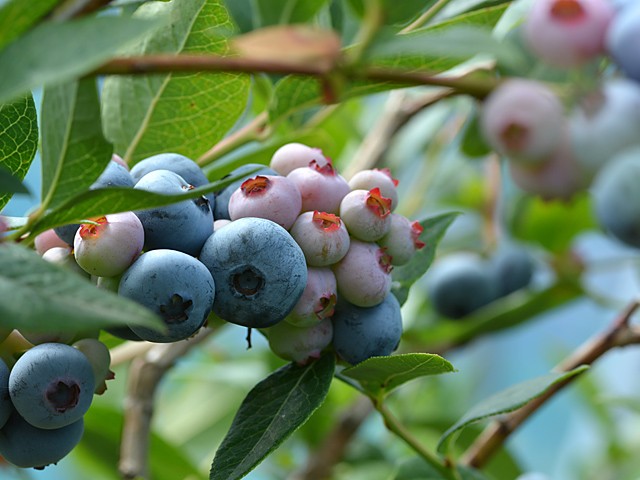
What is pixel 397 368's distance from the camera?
451mm

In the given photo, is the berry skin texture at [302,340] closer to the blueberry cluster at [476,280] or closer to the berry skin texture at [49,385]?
the berry skin texture at [49,385]

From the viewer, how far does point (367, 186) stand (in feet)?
1.47

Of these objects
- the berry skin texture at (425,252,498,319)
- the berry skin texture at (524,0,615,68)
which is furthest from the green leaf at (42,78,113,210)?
the berry skin texture at (425,252,498,319)

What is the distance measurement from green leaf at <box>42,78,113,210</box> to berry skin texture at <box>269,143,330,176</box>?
0.41 feet

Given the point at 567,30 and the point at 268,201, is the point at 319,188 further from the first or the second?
the point at 567,30

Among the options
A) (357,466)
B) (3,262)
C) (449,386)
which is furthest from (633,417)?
(3,262)

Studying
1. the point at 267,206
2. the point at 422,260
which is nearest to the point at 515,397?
the point at 422,260

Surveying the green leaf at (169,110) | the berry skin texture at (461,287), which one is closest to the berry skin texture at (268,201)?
the green leaf at (169,110)

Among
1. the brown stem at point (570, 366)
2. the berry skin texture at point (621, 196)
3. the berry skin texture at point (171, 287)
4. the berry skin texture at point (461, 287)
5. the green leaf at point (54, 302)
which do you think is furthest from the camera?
the berry skin texture at point (461, 287)

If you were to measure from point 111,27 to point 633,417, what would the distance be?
5.08 feet

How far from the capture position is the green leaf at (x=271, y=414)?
1.39 feet

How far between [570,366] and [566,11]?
0.30 metres

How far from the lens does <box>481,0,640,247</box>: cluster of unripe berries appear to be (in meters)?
0.76

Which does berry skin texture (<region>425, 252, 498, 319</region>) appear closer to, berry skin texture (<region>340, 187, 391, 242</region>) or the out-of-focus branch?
the out-of-focus branch
